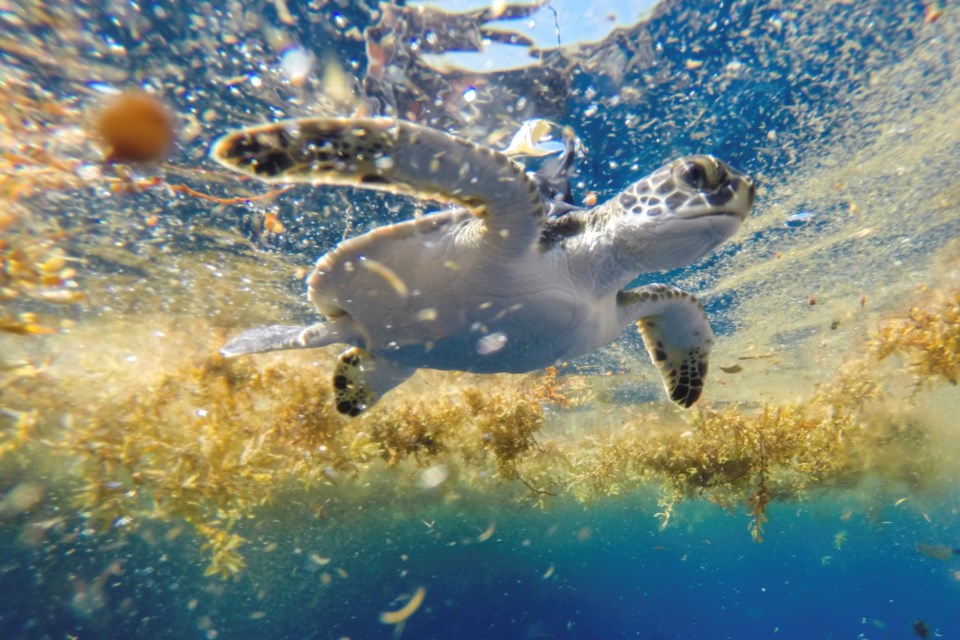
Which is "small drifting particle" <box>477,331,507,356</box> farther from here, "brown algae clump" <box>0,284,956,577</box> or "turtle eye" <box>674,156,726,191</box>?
"brown algae clump" <box>0,284,956,577</box>

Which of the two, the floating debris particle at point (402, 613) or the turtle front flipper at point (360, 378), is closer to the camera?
the turtle front flipper at point (360, 378)

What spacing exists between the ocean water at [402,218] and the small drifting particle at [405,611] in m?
7.61

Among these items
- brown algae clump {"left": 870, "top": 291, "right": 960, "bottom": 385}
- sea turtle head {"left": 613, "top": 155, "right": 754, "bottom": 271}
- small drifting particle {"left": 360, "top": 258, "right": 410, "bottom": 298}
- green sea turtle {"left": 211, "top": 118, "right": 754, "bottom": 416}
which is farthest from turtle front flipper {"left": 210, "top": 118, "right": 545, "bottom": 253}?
brown algae clump {"left": 870, "top": 291, "right": 960, "bottom": 385}

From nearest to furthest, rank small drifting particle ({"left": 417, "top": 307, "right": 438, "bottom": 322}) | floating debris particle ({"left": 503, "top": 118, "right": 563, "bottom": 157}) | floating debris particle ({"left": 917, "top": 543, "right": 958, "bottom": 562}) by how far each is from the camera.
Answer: small drifting particle ({"left": 417, "top": 307, "right": 438, "bottom": 322}) < floating debris particle ({"left": 503, "top": 118, "right": 563, "bottom": 157}) < floating debris particle ({"left": 917, "top": 543, "right": 958, "bottom": 562})

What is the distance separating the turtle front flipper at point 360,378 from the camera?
16.7 feet

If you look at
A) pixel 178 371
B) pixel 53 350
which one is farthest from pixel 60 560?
pixel 178 371

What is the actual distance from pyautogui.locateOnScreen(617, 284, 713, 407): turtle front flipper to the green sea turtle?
15 millimetres

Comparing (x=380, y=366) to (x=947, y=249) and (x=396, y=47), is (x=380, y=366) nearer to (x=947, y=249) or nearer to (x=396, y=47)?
(x=396, y=47)

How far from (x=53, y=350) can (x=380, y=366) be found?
861 cm

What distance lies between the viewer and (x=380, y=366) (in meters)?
5.09

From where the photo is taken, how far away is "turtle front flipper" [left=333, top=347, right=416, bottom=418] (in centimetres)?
509

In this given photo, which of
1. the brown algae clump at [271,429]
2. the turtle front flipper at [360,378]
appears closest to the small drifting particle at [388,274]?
the turtle front flipper at [360,378]

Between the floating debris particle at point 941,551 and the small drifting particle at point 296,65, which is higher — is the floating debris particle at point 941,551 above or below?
below

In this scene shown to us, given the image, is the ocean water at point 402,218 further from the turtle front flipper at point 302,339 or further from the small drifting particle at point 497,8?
the turtle front flipper at point 302,339
